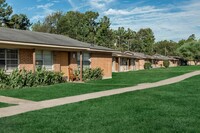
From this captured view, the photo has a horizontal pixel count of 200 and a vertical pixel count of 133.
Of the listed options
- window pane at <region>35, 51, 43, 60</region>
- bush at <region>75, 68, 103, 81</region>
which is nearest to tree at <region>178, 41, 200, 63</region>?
Answer: bush at <region>75, 68, 103, 81</region>

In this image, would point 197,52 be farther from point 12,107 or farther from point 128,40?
point 12,107

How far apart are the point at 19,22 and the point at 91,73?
34955 mm

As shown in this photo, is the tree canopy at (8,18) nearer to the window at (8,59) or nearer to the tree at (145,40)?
the window at (8,59)

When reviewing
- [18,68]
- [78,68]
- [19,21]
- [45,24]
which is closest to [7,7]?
[19,21]

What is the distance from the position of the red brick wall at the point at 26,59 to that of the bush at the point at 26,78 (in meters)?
0.78

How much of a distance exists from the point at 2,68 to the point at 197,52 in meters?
66.4

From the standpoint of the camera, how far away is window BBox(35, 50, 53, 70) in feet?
63.0

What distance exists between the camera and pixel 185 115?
8.08 meters

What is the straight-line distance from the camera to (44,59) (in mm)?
19625

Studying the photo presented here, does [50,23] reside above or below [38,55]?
above

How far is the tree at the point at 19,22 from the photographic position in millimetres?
51847

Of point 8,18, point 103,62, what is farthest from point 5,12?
point 103,62

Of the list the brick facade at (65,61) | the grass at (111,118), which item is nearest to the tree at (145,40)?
the brick facade at (65,61)

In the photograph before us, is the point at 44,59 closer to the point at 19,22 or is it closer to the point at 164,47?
the point at 19,22
